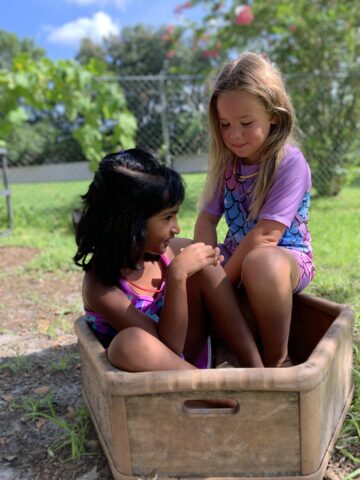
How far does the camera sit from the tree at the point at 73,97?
534 centimetres

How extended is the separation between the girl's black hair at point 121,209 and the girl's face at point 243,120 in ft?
1.09

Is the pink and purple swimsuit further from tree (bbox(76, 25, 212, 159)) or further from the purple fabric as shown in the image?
tree (bbox(76, 25, 212, 159))

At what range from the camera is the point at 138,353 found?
1159mm

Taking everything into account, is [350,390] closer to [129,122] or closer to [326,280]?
[326,280]

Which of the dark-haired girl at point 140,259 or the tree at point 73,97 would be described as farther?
the tree at point 73,97

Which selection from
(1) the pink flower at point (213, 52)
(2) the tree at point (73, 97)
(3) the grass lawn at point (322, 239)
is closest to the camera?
(3) the grass lawn at point (322, 239)

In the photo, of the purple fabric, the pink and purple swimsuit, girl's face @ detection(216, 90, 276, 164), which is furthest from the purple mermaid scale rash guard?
the pink and purple swimsuit

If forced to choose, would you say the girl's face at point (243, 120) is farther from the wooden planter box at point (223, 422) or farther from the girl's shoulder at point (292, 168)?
the wooden planter box at point (223, 422)

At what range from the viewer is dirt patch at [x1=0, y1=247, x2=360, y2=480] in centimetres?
133

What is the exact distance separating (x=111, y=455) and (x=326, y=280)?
1.71 m

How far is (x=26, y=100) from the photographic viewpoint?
5.50m

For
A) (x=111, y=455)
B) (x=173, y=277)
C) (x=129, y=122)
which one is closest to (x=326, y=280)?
(x=173, y=277)

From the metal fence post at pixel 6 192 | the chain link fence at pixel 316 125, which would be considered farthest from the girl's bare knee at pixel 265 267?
the chain link fence at pixel 316 125

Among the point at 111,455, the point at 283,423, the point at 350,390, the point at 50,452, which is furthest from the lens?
the point at 350,390
